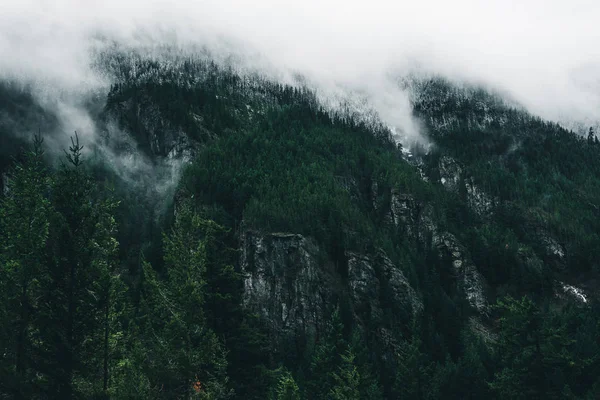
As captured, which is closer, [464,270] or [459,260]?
[464,270]

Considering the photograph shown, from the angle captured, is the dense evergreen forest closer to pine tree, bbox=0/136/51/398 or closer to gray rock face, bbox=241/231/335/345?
pine tree, bbox=0/136/51/398

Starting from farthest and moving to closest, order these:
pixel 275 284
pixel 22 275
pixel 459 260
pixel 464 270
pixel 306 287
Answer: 1. pixel 459 260
2. pixel 464 270
3. pixel 275 284
4. pixel 306 287
5. pixel 22 275

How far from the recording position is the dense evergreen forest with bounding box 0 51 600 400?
30.2 meters

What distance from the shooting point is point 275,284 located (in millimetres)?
131750

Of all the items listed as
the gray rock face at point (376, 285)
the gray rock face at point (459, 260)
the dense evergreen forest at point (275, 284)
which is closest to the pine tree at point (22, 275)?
the dense evergreen forest at point (275, 284)

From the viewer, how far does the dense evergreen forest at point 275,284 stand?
30.2 metres

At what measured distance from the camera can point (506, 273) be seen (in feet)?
583

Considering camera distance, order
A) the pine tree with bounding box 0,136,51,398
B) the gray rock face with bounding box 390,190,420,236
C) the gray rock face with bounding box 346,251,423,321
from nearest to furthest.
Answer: the pine tree with bounding box 0,136,51,398 → the gray rock face with bounding box 346,251,423,321 → the gray rock face with bounding box 390,190,420,236

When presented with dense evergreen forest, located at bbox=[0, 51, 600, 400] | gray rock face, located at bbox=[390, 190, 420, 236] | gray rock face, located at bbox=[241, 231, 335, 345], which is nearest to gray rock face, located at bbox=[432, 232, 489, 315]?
dense evergreen forest, located at bbox=[0, 51, 600, 400]

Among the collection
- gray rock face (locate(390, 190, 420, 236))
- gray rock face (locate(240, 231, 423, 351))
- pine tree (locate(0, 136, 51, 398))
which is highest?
gray rock face (locate(390, 190, 420, 236))

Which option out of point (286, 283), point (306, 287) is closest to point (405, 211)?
point (306, 287)

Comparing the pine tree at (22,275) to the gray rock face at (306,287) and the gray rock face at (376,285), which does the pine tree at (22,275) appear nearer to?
the gray rock face at (306,287)

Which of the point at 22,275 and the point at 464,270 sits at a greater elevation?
the point at 464,270

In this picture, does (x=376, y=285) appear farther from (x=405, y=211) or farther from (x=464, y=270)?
(x=405, y=211)
